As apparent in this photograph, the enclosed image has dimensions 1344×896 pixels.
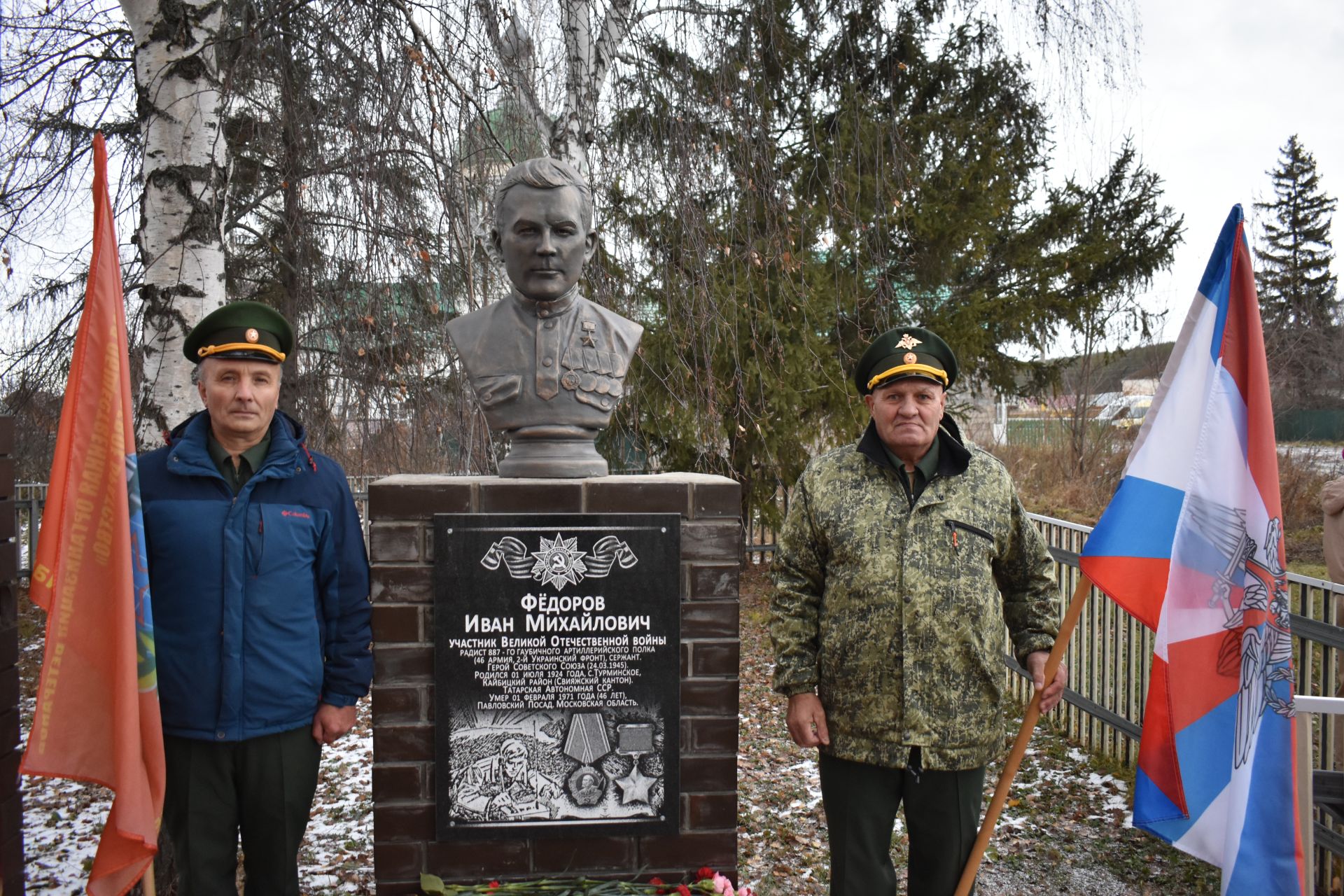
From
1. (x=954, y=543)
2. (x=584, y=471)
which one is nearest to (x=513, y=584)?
(x=584, y=471)

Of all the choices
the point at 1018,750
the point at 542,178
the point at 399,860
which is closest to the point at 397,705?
the point at 399,860

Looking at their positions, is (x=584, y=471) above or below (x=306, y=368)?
below

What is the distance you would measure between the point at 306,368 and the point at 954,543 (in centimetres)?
373

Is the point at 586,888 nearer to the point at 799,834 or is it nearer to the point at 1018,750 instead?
the point at 1018,750

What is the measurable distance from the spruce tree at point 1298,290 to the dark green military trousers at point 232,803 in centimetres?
1372

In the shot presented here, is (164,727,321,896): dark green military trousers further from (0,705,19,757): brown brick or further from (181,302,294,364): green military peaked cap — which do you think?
(181,302,294,364): green military peaked cap

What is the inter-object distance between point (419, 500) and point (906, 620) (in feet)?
4.38

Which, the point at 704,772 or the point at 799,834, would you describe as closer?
the point at 704,772

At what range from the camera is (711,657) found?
8.57ft

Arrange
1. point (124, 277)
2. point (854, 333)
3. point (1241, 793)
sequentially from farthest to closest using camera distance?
point (854, 333) < point (124, 277) < point (1241, 793)

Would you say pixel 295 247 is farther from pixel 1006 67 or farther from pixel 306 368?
pixel 1006 67

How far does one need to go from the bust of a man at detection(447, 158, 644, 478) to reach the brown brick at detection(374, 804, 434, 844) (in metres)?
0.97

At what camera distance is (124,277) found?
13.8ft

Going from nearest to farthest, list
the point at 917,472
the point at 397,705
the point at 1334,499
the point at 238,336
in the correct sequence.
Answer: the point at 238,336 → the point at 917,472 → the point at 397,705 → the point at 1334,499
